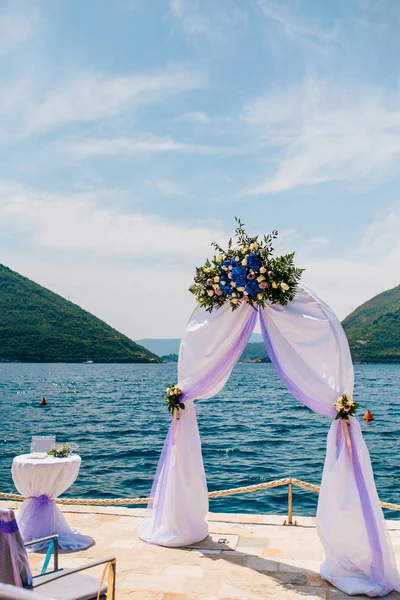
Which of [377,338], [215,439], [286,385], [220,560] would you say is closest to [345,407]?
[286,385]

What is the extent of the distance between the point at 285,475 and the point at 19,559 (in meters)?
15.0

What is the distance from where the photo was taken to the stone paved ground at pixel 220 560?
18.4 ft

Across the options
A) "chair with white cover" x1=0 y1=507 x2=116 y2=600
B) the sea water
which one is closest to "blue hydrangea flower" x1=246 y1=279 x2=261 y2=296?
"chair with white cover" x1=0 y1=507 x2=116 y2=600

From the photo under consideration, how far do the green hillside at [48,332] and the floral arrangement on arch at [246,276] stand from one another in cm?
9722

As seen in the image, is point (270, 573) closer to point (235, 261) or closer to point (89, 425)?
point (235, 261)

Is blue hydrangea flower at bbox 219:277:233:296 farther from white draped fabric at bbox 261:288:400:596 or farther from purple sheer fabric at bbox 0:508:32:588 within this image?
purple sheer fabric at bbox 0:508:32:588

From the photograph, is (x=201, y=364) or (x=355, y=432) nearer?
(x=355, y=432)

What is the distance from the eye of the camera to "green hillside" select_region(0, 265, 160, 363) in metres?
102

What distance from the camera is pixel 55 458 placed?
23.0ft

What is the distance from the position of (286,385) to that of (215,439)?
2067cm

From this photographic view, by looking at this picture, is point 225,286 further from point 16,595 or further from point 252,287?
point 16,595

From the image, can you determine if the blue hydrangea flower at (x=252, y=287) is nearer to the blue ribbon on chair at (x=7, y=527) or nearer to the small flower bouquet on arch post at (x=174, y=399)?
the small flower bouquet on arch post at (x=174, y=399)

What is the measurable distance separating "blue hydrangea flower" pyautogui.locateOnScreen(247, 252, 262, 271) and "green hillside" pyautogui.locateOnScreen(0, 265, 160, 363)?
9763 centimetres

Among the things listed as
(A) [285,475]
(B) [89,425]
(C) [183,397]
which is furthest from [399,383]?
(C) [183,397]
